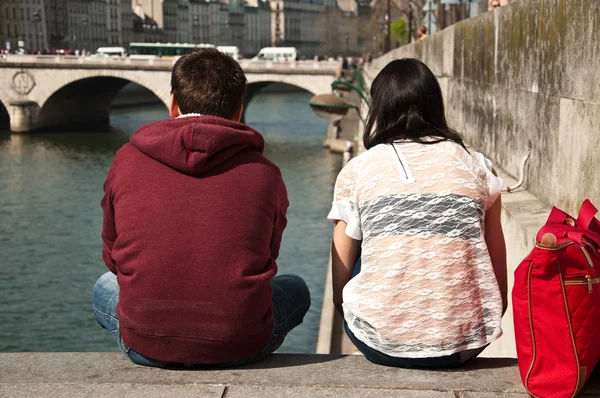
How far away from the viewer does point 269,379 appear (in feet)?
9.74

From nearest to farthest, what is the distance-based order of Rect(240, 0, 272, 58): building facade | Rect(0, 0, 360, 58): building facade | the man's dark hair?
the man's dark hair < Rect(0, 0, 360, 58): building facade < Rect(240, 0, 272, 58): building facade

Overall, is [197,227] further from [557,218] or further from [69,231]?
[69,231]

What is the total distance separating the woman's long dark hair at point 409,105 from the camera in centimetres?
299

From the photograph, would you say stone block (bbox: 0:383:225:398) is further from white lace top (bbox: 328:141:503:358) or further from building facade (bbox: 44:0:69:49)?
building facade (bbox: 44:0:69:49)

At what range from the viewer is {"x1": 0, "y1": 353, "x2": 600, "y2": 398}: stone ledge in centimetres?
285

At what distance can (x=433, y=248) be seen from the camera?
9.48ft

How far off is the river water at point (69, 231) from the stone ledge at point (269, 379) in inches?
380

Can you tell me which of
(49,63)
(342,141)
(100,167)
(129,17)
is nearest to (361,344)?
(100,167)

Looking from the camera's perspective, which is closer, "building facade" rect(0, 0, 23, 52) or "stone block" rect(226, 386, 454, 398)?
"stone block" rect(226, 386, 454, 398)

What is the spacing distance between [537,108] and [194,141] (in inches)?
99.1

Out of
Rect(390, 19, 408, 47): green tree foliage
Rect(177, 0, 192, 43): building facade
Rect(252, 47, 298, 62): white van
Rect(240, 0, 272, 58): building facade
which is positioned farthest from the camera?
Rect(240, 0, 272, 58): building facade

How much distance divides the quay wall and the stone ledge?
115cm

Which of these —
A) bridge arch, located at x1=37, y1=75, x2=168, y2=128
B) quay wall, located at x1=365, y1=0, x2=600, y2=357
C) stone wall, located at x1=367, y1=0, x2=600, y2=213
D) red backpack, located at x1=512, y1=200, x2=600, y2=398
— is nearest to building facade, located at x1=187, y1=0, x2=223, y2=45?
bridge arch, located at x1=37, y1=75, x2=168, y2=128

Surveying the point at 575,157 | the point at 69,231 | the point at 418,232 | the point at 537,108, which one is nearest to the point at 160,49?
the point at 69,231
